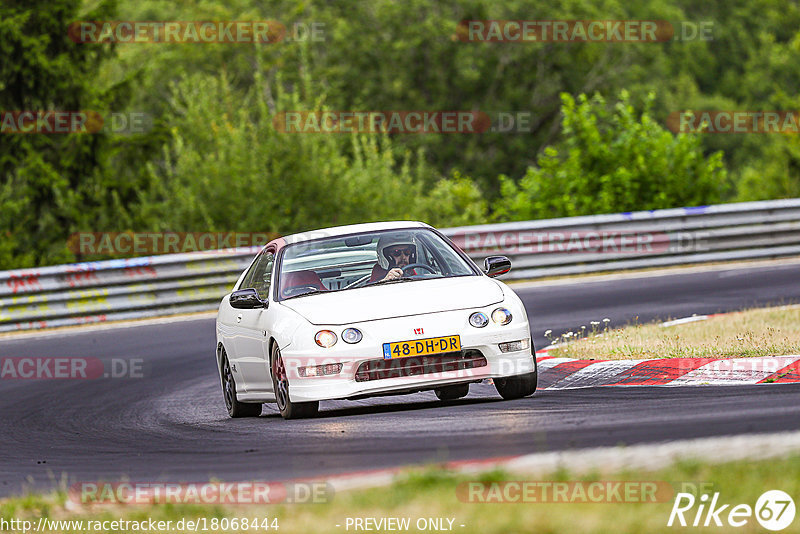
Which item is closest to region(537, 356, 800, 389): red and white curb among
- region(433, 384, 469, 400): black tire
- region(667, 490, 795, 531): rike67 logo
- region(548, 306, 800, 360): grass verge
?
region(548, 306, 800, 360): grass verge

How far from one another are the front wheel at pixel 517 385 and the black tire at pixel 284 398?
131 cm

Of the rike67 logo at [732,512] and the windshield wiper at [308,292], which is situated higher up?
the windshield wiper at [308,292]

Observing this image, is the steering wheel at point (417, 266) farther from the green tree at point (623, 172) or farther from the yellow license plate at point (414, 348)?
the green tree at point (623, 172)

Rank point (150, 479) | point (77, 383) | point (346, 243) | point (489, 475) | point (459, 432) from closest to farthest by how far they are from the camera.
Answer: point (489, 475)
point (150, 479)
point (459, 432)
point (346, 243)
point (77, 383)

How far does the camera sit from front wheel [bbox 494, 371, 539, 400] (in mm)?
9594

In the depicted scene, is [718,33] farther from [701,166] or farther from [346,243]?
[346,243]

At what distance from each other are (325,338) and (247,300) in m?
1.19

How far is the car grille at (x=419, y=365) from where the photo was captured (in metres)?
9.14

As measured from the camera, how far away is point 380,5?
55.8 metres

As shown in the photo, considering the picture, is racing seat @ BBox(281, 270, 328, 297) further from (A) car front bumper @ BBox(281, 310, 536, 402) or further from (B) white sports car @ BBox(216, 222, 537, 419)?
(A) car front bumper @ BBox(281, 310, 536, 402)

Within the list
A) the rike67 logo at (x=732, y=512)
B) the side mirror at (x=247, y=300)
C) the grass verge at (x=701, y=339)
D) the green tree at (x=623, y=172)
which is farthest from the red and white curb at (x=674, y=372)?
the green tree at (x=623, y=172)

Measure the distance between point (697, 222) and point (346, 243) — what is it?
11433 mm

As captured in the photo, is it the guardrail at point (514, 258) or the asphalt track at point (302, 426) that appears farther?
the guardrail at point (514, 258)

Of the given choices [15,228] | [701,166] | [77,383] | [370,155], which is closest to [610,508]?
[77,383]
